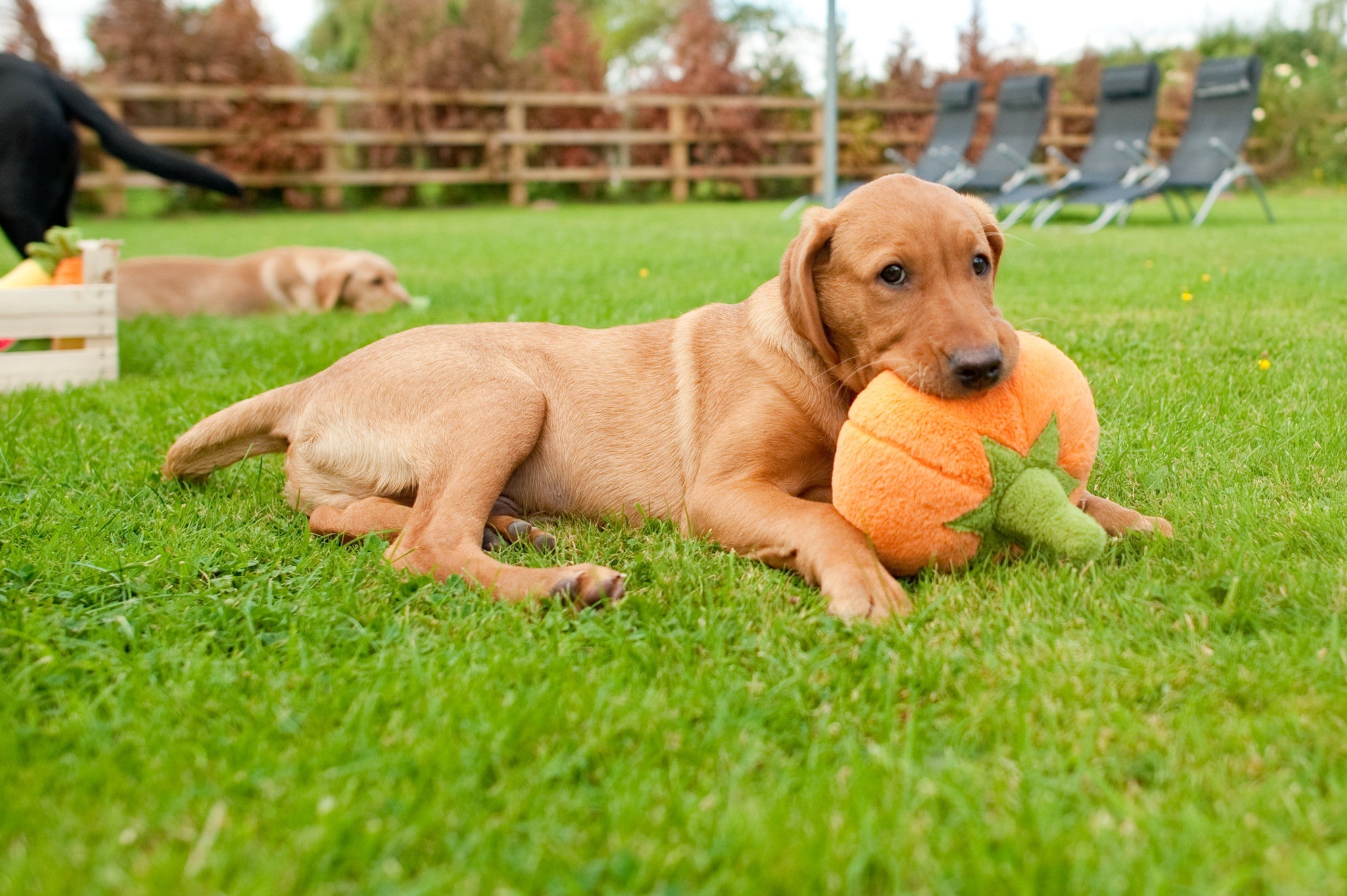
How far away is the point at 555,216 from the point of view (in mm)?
18453

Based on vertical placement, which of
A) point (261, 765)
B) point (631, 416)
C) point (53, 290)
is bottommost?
point (261, 765)

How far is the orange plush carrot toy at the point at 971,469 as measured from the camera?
252 centimetres

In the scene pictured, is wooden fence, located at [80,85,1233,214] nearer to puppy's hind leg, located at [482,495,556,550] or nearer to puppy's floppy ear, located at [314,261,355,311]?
puppy's floppy ear, located at [314,261,355,311]

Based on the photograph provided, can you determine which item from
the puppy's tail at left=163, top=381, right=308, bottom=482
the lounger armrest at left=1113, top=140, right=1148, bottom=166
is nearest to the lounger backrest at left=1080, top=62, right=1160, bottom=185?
the lounger armrest at left=1113, top=140, right=1148, bottom=166

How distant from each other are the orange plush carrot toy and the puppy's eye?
31 cm

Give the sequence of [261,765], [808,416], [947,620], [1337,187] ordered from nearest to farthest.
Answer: [261,765] → [947,620] → [808,416] → [1337,187]

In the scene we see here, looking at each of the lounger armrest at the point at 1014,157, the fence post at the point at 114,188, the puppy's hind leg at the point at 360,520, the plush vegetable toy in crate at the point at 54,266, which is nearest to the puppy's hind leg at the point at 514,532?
the puppy's hind leg at the point at 360,520

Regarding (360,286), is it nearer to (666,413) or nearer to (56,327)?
(56,327)

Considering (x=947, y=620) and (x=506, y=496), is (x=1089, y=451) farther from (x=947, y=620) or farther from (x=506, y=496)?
(x=506, y=496)

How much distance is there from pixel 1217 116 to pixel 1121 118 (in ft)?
4.52

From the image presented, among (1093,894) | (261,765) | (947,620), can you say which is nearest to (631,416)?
(947,620)

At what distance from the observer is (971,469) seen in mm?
2525

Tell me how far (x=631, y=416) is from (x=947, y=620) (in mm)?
1342

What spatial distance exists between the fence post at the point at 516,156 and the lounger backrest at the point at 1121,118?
11.6 m
